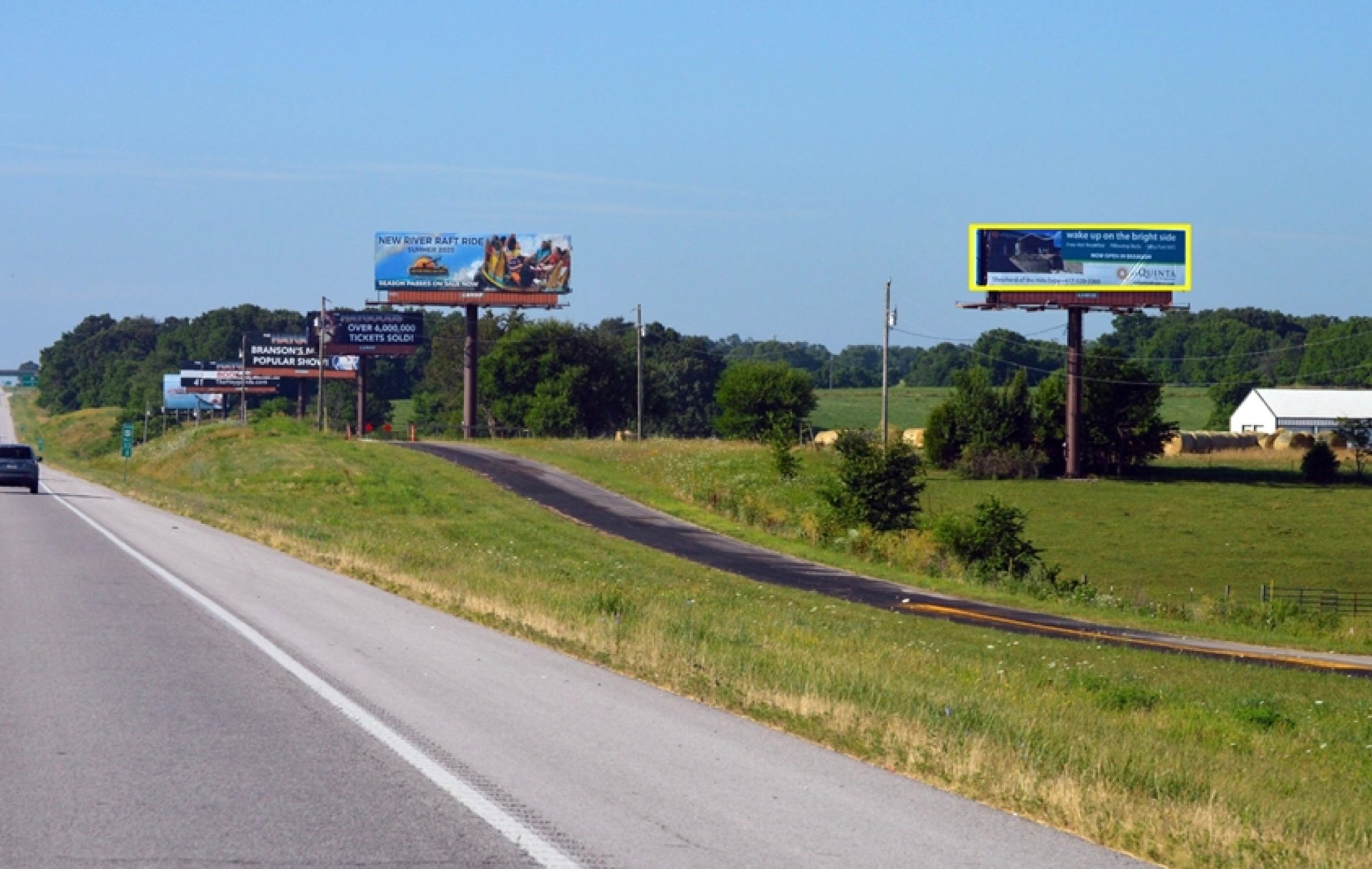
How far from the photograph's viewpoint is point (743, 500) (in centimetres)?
5144

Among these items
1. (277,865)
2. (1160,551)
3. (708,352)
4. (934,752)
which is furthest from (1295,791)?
(708,352)

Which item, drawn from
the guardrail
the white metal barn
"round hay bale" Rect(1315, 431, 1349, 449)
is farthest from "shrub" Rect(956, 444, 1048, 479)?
the white metal barn

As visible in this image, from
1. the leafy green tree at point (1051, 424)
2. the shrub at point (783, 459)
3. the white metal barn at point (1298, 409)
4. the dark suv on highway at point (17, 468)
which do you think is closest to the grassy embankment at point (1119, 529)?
the shrub at point (783, 459)

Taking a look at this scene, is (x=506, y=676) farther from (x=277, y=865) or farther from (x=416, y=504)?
(x=416, y=504)

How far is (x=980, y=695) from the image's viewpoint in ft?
41.5

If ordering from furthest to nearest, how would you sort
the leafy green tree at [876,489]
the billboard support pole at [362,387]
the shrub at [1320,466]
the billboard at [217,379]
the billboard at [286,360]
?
the billboard at [217,379]
the billboard at [286,360]
the billboard support pole at [362,387]
the shrub at [1320,466]
the leafy green tree at [876,489]

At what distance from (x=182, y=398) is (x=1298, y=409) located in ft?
337

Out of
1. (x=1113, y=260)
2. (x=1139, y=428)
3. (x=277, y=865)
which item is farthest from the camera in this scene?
(x=1139, y=428)

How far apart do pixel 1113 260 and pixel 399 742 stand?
7452 cm

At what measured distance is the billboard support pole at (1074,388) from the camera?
79500 mm

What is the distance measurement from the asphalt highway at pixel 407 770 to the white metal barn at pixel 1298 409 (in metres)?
127

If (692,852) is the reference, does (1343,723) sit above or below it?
below

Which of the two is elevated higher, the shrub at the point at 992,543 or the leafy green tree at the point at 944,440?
the leafy green tree at the point at 944,440

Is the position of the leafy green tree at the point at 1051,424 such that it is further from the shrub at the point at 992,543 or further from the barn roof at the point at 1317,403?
the barn roof at the point at 1317,403
